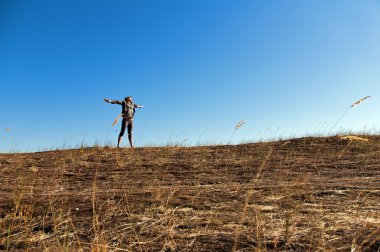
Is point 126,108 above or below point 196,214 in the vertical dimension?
above

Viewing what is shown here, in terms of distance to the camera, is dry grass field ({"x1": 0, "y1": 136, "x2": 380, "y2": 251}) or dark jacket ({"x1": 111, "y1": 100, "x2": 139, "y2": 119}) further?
dark jacket ({"x1": 111, "y1": 100, "x2": 139, "y2": 119})

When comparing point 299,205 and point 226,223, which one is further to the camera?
point 299,205

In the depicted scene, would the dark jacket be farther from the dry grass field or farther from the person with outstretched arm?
the dry grass field

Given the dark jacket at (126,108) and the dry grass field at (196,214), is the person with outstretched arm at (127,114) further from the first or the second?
the dry grass field at (196,214)

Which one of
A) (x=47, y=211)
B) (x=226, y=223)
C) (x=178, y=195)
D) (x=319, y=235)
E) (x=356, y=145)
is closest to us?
(x=319, y=235)

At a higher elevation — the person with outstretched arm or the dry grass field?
the person with outstretched arm

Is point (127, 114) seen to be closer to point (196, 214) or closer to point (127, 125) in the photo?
point (127, 125)

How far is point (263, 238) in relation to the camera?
2502 mm

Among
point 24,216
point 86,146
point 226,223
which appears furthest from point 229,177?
point 86,146

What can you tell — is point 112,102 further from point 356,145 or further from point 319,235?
point 319,235

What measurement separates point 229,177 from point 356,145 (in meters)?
5.55

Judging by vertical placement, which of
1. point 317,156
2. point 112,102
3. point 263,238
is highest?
point 112,102

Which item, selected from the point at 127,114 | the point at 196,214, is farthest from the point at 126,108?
the point at 196,214

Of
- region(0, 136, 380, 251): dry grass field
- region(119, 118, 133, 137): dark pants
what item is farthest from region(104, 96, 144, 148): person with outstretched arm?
region(0, 136, 380, 251): dry grass field
